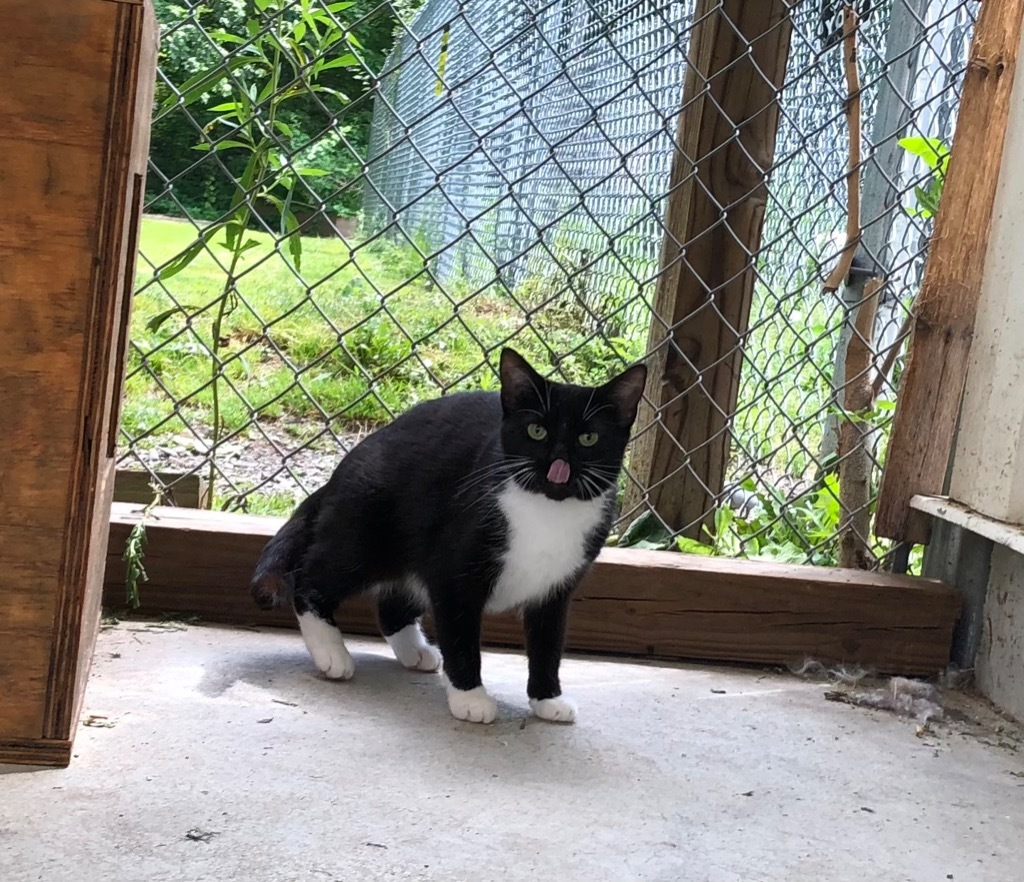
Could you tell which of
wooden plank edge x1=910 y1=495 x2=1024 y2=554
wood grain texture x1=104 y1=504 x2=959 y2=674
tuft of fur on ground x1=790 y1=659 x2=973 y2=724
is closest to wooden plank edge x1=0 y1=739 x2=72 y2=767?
wood grain texture x1=104 y1=504 x2=959 y2=674

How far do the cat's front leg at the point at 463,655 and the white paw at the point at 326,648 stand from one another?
165mm

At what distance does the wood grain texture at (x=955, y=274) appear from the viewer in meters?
2.07

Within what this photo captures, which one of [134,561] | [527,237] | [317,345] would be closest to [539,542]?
[134,561]

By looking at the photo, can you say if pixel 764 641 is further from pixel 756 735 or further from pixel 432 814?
pixel 432 814

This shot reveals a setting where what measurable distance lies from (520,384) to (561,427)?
3.7 inches

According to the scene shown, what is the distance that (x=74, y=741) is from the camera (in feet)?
4.80

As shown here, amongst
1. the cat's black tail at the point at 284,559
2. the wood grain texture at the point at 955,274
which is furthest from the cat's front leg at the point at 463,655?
the wood grain texture at the point at 955,274

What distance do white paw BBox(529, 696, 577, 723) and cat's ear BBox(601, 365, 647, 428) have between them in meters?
A: 0.45

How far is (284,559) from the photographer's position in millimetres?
1949

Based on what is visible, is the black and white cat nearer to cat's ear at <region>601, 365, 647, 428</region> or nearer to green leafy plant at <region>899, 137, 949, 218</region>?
cat's ear at <region>601, 365, 647, 428</region>

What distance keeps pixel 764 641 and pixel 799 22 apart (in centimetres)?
141

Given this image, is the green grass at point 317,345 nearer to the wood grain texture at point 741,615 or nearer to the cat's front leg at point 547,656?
the wood grain texture at point 741,615

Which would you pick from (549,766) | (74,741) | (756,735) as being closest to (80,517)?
(74,741)

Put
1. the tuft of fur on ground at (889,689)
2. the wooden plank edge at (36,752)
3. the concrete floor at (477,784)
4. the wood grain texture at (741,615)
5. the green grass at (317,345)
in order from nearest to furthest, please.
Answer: the concrete floor at (477,784)
the wooden plank edge at (36,752)
the tuft of fur on ground at (889,689)
the wood grain texture at (741,615)
the green grass at (317,345)
